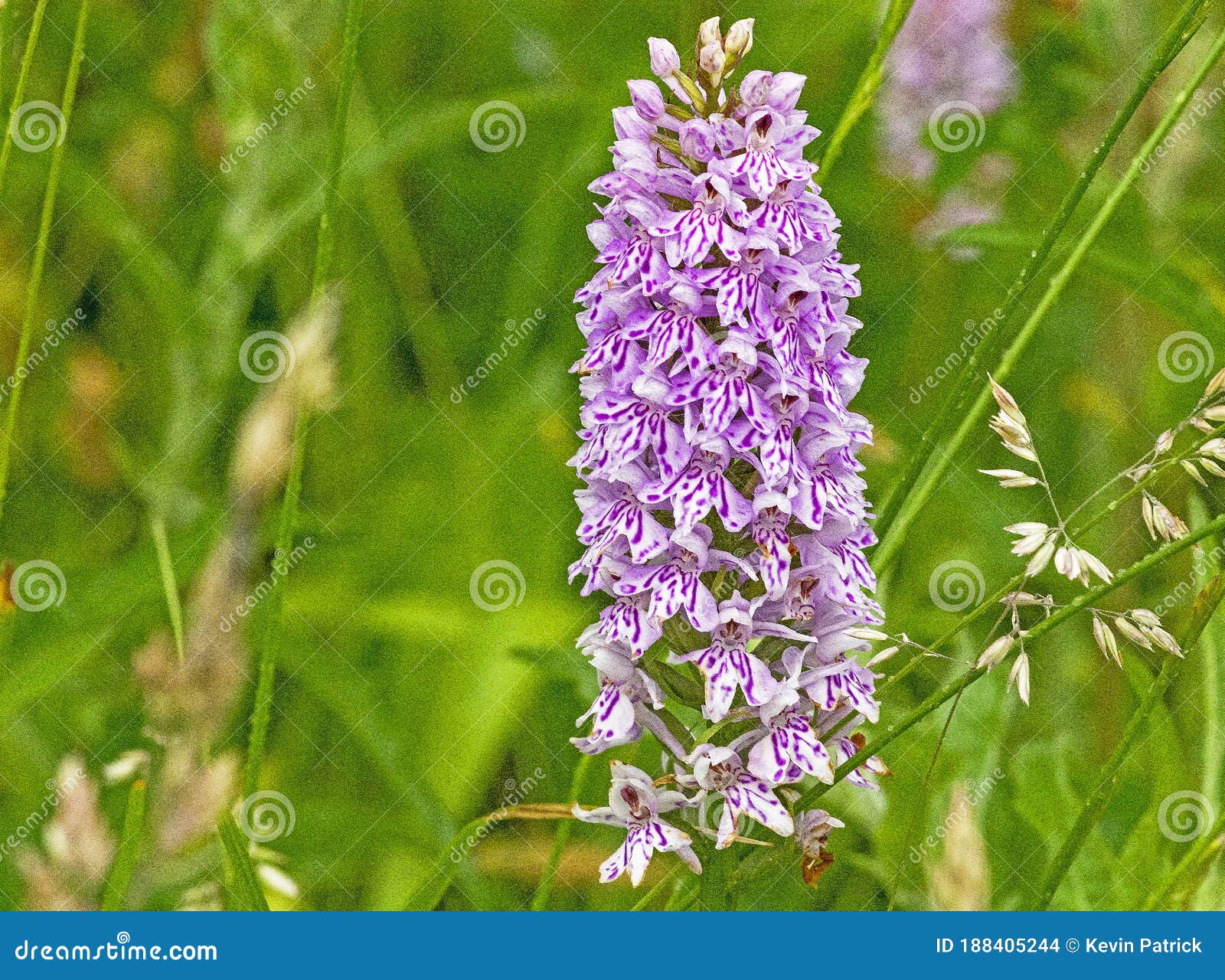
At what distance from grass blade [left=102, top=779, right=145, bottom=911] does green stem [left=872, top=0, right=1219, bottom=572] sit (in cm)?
132

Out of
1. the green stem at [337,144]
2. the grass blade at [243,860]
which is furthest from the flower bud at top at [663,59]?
the grass blade at [243,860]

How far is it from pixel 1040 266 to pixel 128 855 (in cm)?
187

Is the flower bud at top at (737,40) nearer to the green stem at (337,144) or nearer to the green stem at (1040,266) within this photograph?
the green stem at (1040,266)

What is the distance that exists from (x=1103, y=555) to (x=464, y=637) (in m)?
1.88

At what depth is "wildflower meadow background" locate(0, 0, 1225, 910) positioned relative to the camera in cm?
252

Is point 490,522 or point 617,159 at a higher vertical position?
point 617,159

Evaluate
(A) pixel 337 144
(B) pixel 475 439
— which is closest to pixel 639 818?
(A) pixel 337 144

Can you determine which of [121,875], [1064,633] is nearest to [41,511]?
[121,875]

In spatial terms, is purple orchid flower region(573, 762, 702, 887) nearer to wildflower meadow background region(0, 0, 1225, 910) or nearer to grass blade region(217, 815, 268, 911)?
wildflower meadow background region(0, 0, 1225, 910)

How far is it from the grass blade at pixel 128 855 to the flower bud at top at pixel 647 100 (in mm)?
1343

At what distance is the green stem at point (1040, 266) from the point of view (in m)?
1.90

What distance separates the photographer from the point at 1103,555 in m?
3.62

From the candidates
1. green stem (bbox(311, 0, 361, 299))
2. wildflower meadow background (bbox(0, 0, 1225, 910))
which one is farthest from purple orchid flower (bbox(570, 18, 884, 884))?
green stem (bbox(311, 0, 361, 299))

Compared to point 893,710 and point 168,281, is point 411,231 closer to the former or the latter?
point 168,281
